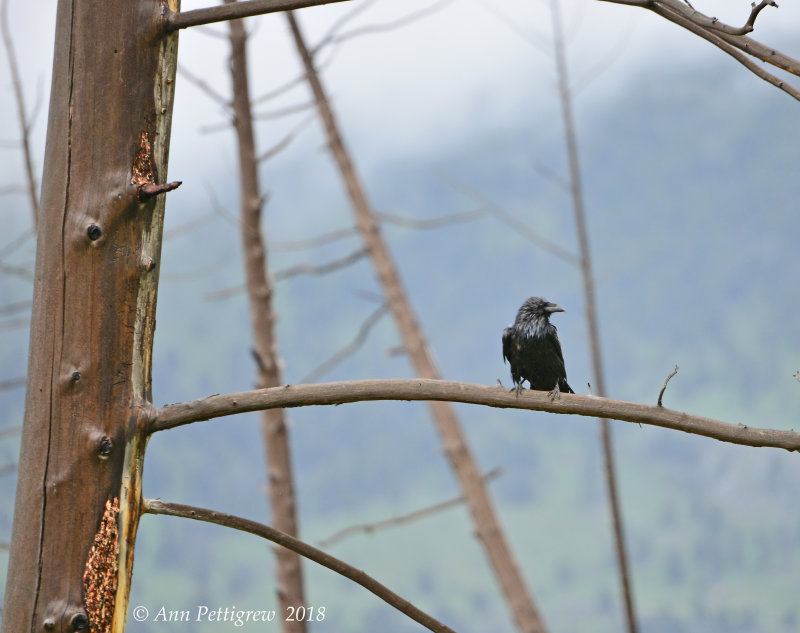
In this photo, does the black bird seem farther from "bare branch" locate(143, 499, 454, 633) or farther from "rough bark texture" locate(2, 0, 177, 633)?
"rough bark texture" locate(2, 0, 177, 633)

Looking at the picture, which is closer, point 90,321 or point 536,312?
point 90,321

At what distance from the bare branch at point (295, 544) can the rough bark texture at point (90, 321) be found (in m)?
0.08

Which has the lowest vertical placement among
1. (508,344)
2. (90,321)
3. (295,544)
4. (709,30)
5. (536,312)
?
(295,544)

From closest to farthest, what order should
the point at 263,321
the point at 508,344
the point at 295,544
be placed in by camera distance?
the point at 295,544 → the point at 508,344 → the point at 263,321

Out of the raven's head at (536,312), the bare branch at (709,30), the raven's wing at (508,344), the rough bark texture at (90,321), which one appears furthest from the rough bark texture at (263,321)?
the bare branch at (709,30)

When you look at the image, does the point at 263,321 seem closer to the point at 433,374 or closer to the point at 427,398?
the point at 433,374

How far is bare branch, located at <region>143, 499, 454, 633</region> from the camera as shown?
189cm

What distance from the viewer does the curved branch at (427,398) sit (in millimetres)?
1800

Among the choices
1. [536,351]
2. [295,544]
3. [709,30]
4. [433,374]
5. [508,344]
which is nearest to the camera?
[709,30]

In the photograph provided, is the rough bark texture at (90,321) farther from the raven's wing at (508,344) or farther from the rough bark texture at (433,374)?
the rough bark texture at (433,374)

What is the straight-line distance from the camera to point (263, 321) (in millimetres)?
4676

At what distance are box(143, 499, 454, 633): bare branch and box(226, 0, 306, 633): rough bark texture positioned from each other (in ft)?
8.70

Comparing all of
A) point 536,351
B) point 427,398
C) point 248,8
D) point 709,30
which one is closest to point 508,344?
point 536,351

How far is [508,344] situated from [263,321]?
1.48 m
